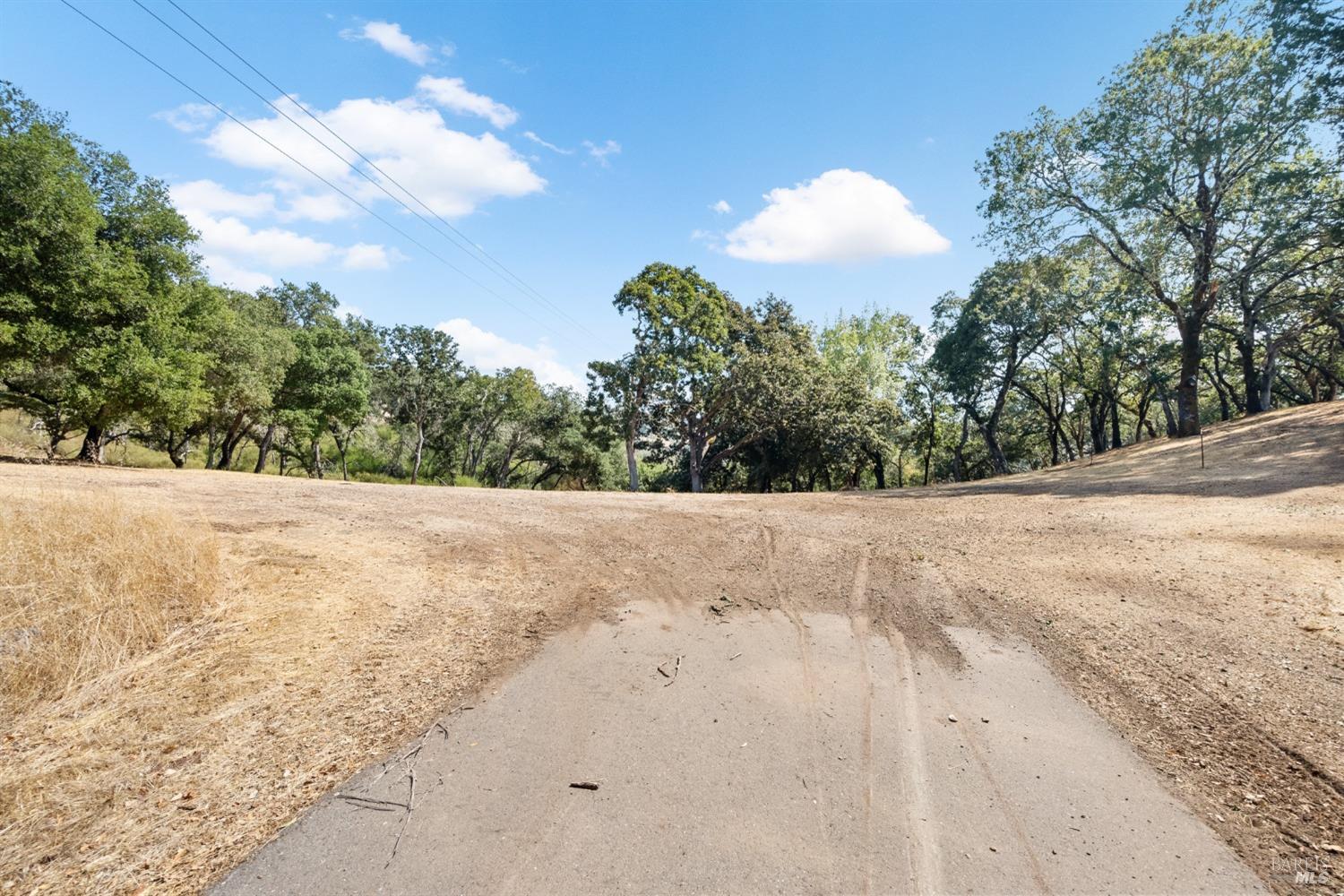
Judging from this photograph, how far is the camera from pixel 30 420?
27781 millimetres

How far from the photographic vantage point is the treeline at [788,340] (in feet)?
51.9

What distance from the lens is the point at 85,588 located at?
12.8 ft

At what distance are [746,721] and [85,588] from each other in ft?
16.5

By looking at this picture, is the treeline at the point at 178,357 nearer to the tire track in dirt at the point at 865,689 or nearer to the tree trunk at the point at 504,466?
the tree trunk at the point at 504,466

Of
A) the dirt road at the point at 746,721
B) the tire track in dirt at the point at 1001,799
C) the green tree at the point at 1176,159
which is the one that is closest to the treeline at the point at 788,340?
the green tree at the point at 1176,159

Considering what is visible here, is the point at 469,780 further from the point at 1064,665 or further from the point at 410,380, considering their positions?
the point at 410,380

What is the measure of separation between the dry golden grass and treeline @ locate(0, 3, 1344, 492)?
16562 millimetres

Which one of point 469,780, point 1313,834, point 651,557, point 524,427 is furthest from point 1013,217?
point 524,427

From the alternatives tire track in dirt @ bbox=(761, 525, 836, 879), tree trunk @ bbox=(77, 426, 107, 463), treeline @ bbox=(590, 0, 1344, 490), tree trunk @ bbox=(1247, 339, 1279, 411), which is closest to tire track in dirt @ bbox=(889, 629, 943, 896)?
tire track in dirt @ bbox=(761, 525, 836, 879)

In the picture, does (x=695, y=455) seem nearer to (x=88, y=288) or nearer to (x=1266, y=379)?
(x=88, y=288)

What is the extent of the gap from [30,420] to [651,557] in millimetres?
40082

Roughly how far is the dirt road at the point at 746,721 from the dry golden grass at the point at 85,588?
0.33m

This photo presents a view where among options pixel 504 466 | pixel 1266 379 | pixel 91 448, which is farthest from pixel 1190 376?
pixel 91 448

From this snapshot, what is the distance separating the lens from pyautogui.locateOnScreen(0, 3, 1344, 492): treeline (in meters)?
15.8
